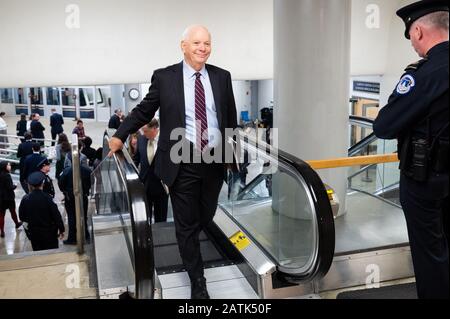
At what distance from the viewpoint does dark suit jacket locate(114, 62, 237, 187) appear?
3318 millimetres

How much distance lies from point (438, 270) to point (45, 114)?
2960 cm

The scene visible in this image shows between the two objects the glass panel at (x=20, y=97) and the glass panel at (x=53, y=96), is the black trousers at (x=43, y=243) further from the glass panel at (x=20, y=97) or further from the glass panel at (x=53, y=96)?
the glass panel at (x=20, y=97)

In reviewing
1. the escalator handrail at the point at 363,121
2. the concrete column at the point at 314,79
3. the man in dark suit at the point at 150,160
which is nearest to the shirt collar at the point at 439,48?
the concrete column at the point at 314,79

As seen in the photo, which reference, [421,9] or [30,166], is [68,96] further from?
[421,9]

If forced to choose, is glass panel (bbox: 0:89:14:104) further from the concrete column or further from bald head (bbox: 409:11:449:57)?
bald head (bbox: 409:11:449:57)

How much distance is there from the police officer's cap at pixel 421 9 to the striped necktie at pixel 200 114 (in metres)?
1.41

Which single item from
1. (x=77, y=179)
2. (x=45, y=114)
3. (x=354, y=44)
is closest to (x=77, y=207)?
(x=77, y=179)

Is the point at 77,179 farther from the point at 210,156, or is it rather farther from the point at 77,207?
the point at 210,156

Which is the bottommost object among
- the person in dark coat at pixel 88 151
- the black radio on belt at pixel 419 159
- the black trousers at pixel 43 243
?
the black trousers at pixel 43 243

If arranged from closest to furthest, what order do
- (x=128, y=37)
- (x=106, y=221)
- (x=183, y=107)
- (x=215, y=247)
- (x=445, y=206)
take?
(x=445, y=206) < (x=183, y=107) < (x=215, y=247) < (x=106, y=221) < (x=128, y=37)

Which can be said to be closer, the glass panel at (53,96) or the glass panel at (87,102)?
the glass panel at (87,102)

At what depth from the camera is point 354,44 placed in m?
9.84

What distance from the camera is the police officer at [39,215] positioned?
22.5 feet

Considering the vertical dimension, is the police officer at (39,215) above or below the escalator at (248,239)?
below
